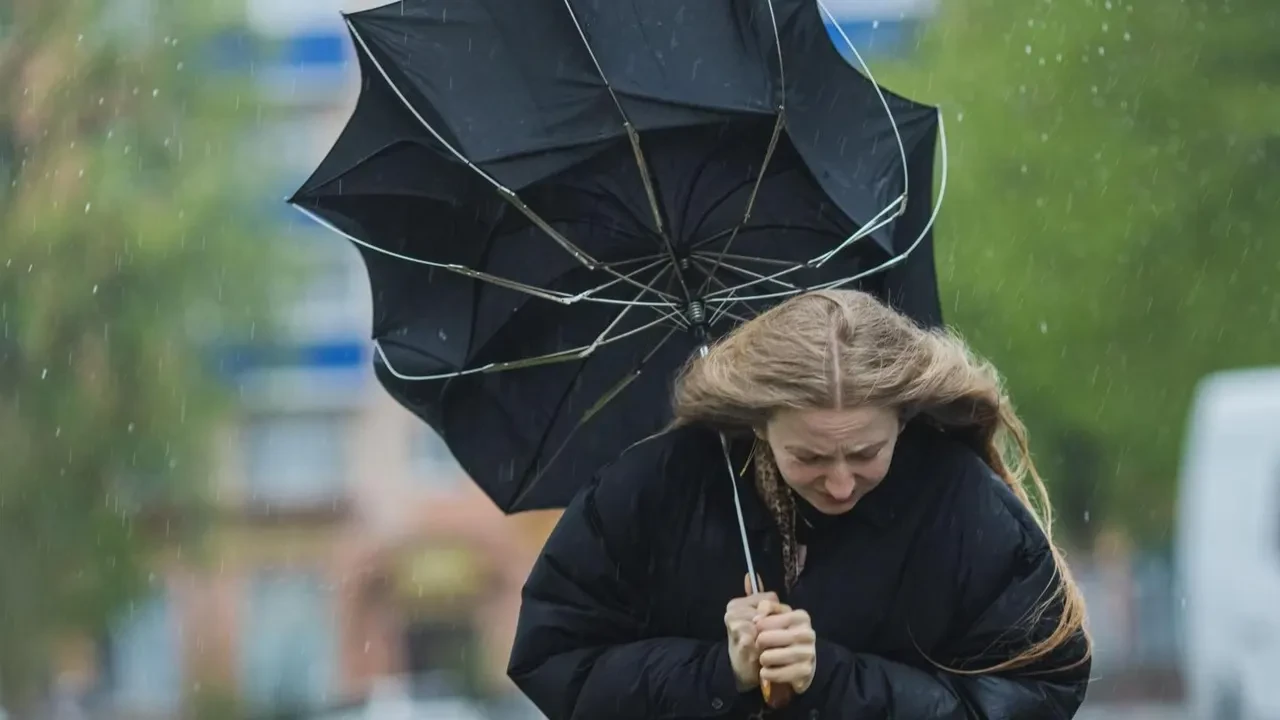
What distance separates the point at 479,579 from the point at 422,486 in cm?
198

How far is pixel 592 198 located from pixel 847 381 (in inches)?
36.1

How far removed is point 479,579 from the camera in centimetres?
3425

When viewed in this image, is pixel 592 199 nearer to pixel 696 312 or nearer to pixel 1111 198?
pixel 696 312

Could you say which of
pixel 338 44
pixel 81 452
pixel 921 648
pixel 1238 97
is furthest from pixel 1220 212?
pixel 338 44

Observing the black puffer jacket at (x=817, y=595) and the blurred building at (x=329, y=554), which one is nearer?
the black puffer jacket at (x=817, y=595)

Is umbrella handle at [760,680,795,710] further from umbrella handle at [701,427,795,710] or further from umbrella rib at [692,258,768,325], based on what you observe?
umbrella rib at [692,258,768,325]

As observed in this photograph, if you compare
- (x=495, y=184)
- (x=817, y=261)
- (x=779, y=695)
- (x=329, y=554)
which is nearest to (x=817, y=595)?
(x=779, y=695)

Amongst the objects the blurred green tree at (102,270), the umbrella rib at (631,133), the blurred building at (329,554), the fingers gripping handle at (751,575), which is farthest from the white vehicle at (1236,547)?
the blurred building at (329,554)

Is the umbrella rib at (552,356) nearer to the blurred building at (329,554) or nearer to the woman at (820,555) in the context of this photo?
the woman at (820,555)

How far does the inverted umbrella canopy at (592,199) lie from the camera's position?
3.83 meters

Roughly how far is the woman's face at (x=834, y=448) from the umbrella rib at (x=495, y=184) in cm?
81

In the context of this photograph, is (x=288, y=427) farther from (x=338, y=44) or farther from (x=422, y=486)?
(x=338, y=44)

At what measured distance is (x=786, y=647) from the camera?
3.21 m

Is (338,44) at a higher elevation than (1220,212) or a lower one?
higher
